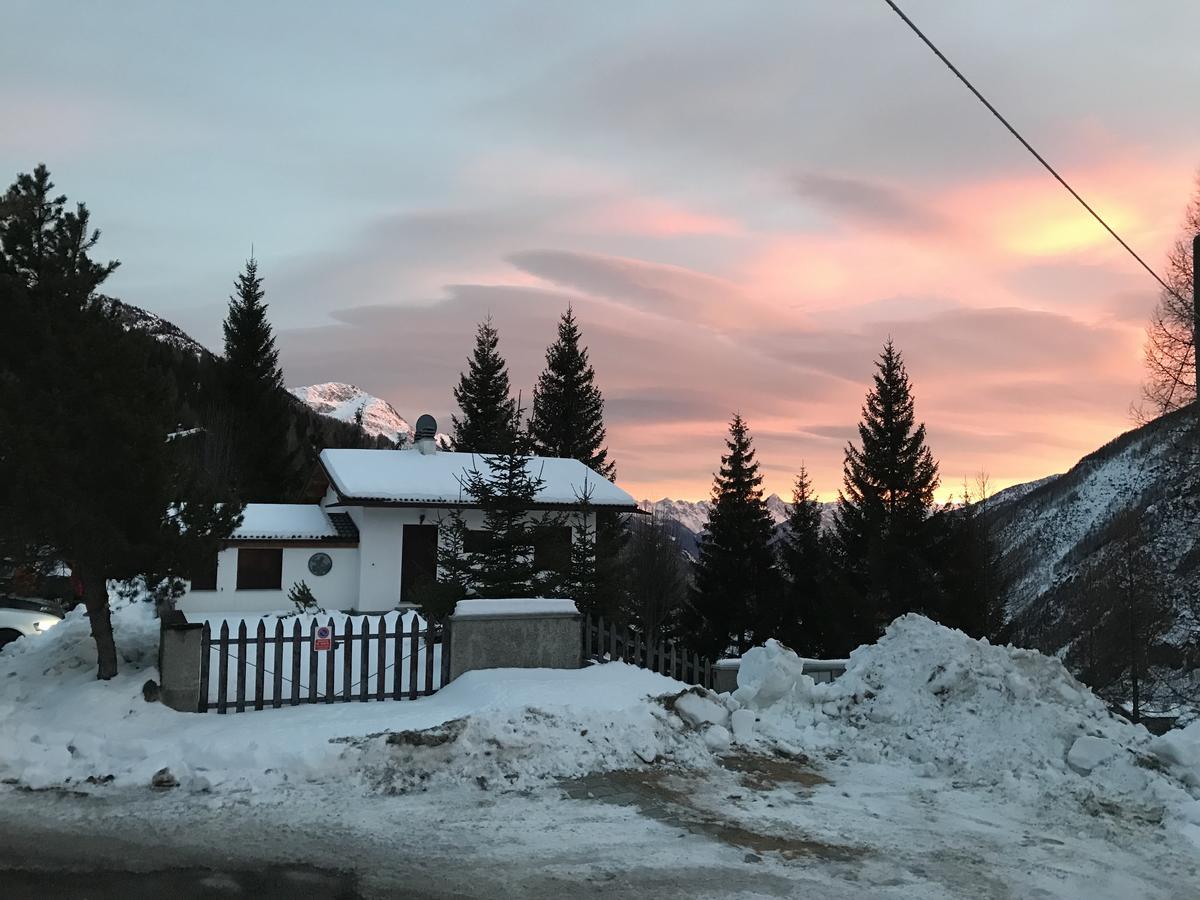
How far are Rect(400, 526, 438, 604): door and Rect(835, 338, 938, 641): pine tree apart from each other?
54.0 feet

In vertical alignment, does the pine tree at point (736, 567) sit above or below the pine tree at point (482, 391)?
below

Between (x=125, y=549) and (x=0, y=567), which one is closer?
(x=125, y=549)

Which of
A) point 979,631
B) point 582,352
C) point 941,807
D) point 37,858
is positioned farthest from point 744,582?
point 37,858

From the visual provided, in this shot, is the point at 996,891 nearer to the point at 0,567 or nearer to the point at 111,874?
the point at 111,874

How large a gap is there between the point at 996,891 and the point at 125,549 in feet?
31.1

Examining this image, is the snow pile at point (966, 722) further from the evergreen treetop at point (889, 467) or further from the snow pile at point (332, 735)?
the evergreen treetop at point (889, 467)

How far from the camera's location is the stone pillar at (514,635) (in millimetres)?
10883

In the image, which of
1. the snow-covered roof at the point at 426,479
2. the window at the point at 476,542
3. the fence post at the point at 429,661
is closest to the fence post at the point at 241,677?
the fence post at the point at 429,661

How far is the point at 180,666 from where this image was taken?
937cm

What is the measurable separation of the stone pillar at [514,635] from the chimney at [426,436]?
16.7 metres

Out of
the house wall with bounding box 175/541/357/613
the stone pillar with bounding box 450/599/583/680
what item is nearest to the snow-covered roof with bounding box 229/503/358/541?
the house wall with bounding box 175/541/357/613

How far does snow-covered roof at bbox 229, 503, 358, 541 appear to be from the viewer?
888 inches

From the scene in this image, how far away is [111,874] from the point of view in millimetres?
5535

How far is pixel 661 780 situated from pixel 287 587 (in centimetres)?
1756
